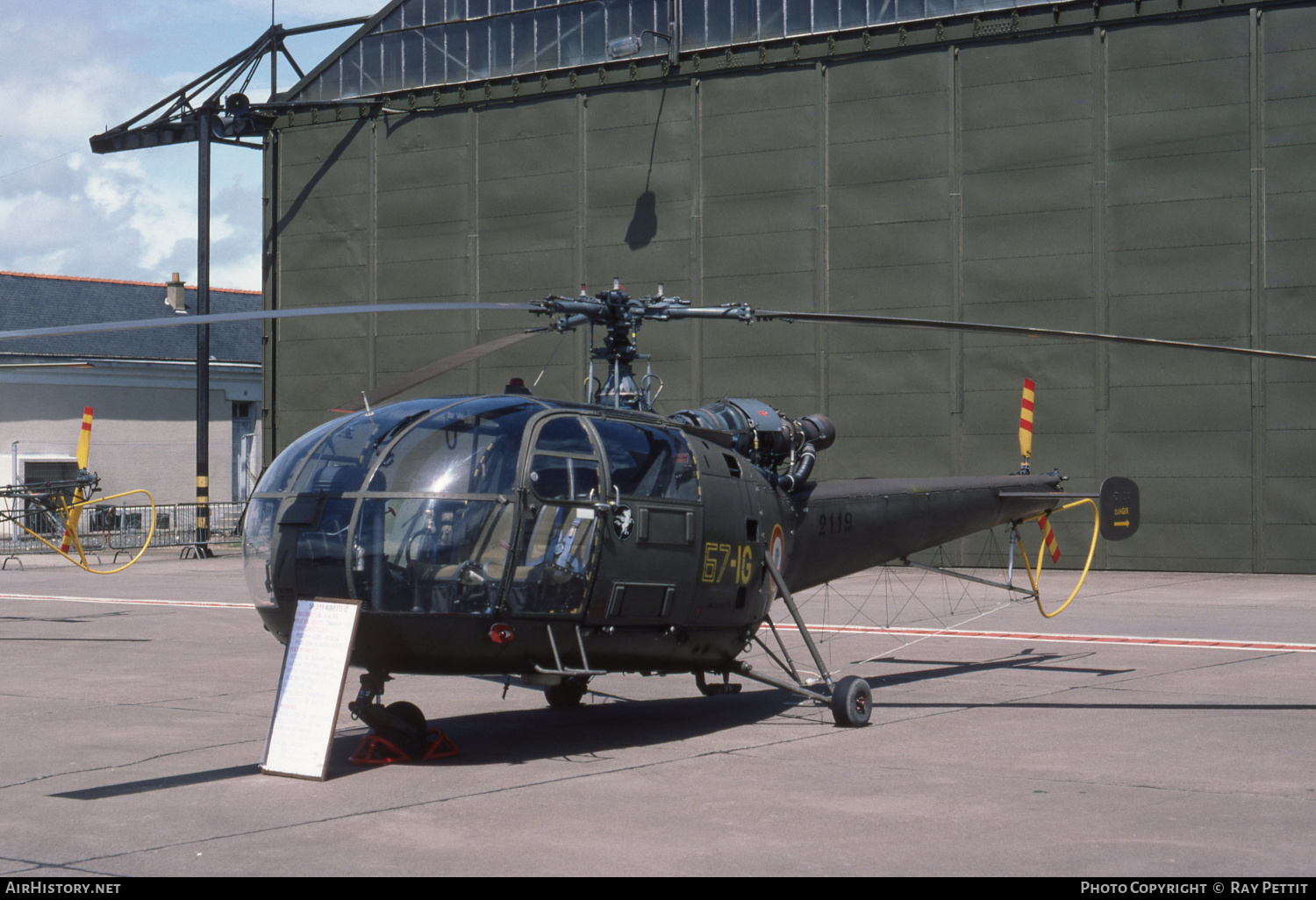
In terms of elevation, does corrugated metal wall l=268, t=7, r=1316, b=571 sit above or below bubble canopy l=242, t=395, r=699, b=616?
above

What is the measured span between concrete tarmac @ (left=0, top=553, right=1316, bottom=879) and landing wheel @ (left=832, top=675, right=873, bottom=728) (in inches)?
5.2

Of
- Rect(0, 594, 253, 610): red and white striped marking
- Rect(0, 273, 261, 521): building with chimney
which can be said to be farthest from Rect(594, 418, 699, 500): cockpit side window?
Rect(0, 273, 261, 521): building with chimney

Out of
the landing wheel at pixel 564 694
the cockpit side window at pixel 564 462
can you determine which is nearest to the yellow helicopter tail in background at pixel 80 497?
the landing wheel at pixel 564 694

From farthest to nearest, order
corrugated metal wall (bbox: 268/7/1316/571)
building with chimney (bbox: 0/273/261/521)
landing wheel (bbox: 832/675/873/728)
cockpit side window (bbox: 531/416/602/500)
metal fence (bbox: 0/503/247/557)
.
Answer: building with chimney (bbox: 0/273/261/521), metal fence (bbox: 0/503/247/557), corrugated metal wall (bbox: 268/7/1316/571), landing wheel (bbox: 832/675/873/728), cockpit side window (bbox: 531/416/602/500)

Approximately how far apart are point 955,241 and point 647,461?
2118 cm

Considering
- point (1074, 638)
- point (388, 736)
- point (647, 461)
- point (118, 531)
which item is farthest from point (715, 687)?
point (118, 531)

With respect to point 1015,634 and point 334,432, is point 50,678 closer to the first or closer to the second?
point 334,432

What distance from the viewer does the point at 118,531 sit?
4169 cm

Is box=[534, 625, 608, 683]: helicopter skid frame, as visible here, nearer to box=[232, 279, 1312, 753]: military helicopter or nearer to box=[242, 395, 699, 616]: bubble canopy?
box=[232, 279, 1312, 753]: military helicopter

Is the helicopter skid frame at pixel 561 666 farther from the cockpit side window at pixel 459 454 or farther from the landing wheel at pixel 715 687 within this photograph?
the landing wheel at pixel 715 687

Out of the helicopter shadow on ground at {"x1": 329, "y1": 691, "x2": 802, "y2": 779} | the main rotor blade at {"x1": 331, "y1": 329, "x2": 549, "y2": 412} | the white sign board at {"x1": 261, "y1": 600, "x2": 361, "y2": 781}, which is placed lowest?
the helicopter shadow on ground at {"x1": 329, "y1": 691, "x2": 802, "y2": 779}

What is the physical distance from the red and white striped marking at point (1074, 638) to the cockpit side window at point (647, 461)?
6679 millimetres

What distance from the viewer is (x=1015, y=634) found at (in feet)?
58.4

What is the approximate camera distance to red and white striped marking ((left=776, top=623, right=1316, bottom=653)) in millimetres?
15984
